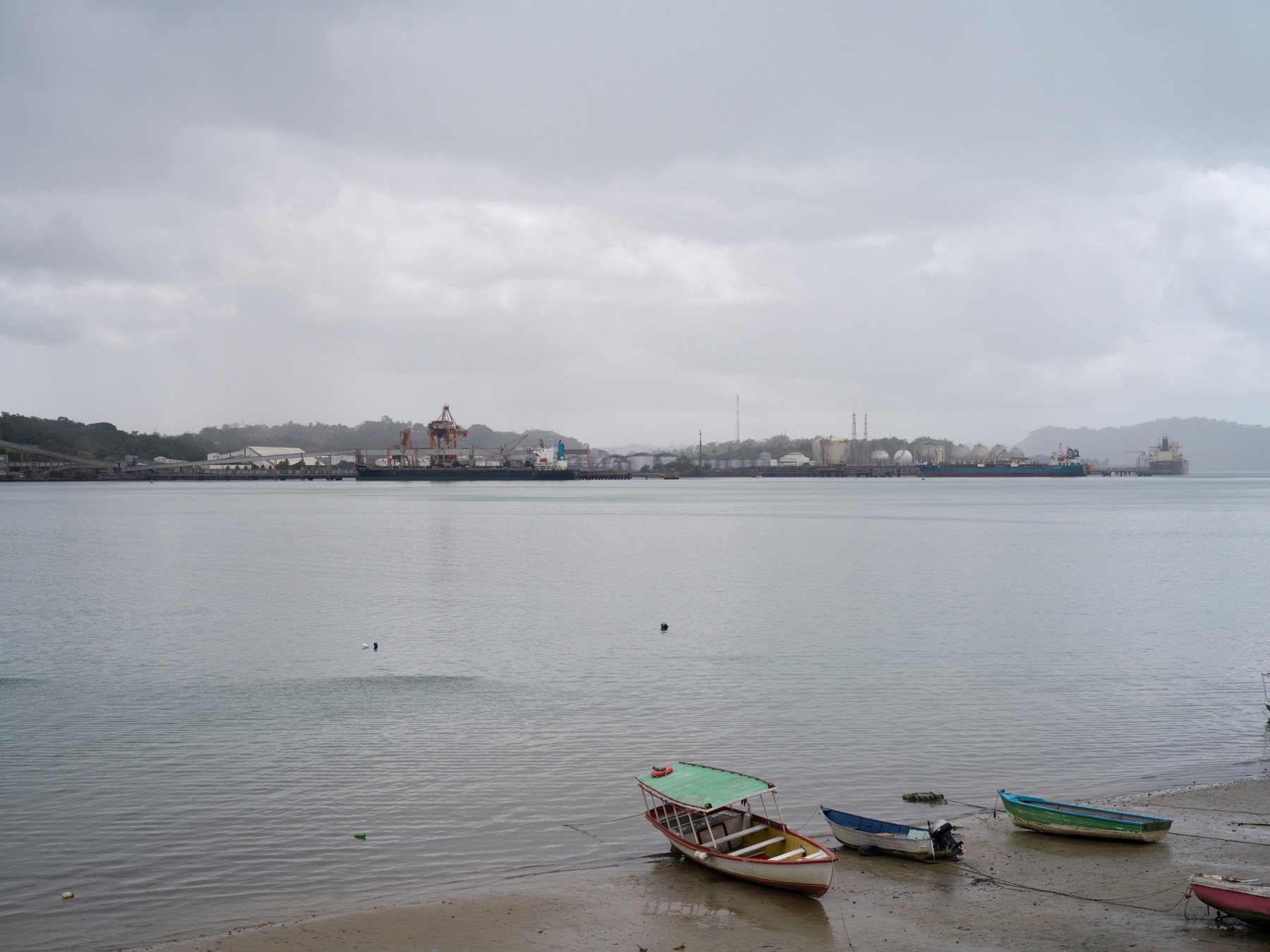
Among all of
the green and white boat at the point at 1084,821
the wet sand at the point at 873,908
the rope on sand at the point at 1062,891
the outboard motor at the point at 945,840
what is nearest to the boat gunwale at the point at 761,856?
the wet sand at the point at 873,908

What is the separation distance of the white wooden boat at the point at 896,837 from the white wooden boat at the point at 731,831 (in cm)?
88

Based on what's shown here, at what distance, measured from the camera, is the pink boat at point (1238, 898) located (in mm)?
10781

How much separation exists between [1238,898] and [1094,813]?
3232 millimetres

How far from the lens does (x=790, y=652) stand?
97.6 feet

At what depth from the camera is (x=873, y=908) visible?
39.8 feet

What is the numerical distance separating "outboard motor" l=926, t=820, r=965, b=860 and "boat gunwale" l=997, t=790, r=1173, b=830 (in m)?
1.50

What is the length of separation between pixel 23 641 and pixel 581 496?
147m

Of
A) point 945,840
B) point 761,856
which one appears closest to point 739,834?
point 761,856

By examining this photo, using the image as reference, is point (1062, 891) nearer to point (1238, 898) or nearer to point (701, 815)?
point (1238, 898)

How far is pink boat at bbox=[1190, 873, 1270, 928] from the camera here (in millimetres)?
10781

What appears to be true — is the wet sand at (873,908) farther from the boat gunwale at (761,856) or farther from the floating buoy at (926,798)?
the floating buoy at (926,798)

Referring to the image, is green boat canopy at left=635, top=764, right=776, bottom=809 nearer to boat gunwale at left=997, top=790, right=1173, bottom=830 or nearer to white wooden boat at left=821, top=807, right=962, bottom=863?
white wooden boat at left=821, top=807, right=962, bottom=863

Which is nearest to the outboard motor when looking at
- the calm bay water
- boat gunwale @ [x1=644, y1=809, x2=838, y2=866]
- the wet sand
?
the wet sand

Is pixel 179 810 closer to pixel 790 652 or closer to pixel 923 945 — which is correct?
pixel 923 945
